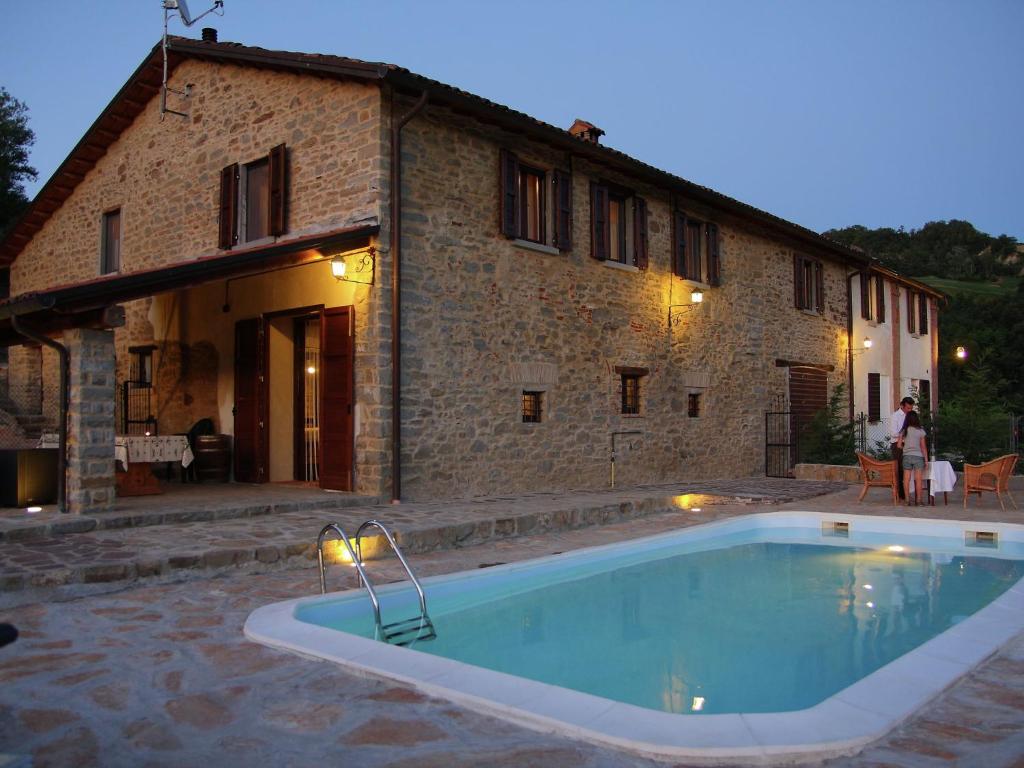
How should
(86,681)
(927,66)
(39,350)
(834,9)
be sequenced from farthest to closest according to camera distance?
(927,66), (834,9), (39,350), (86,681)

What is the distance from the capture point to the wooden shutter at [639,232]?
40.8 ft

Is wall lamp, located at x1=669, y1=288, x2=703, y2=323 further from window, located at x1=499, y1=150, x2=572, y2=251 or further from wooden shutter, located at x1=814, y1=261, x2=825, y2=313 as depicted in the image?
wooden shutter, located at x1=814, y1=261, x2=825, y2=313

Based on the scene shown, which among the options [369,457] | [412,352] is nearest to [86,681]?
[369,457]

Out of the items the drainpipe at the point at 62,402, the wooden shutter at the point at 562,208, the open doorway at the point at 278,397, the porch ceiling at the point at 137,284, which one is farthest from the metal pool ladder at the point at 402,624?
the wooden shutter at the point at 562,208

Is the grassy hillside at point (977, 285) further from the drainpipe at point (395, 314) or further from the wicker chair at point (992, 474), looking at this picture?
the drainpipe at point (395, 314)

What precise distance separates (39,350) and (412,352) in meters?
9.68

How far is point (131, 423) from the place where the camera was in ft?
40.1

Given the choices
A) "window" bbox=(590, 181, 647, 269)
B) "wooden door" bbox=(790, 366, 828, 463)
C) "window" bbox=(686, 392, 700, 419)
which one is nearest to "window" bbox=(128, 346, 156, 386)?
"window" bbox=(590, 181, 647, 269)

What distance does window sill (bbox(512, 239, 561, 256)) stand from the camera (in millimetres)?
10328

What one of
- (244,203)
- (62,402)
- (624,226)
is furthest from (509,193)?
(62,402)

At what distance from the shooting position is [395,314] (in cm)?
879

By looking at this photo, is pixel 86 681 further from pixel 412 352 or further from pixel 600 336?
pixel 600 336

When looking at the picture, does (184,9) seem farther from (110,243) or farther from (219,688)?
(219,688)

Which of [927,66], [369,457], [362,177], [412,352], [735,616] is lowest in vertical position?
[735,616]
